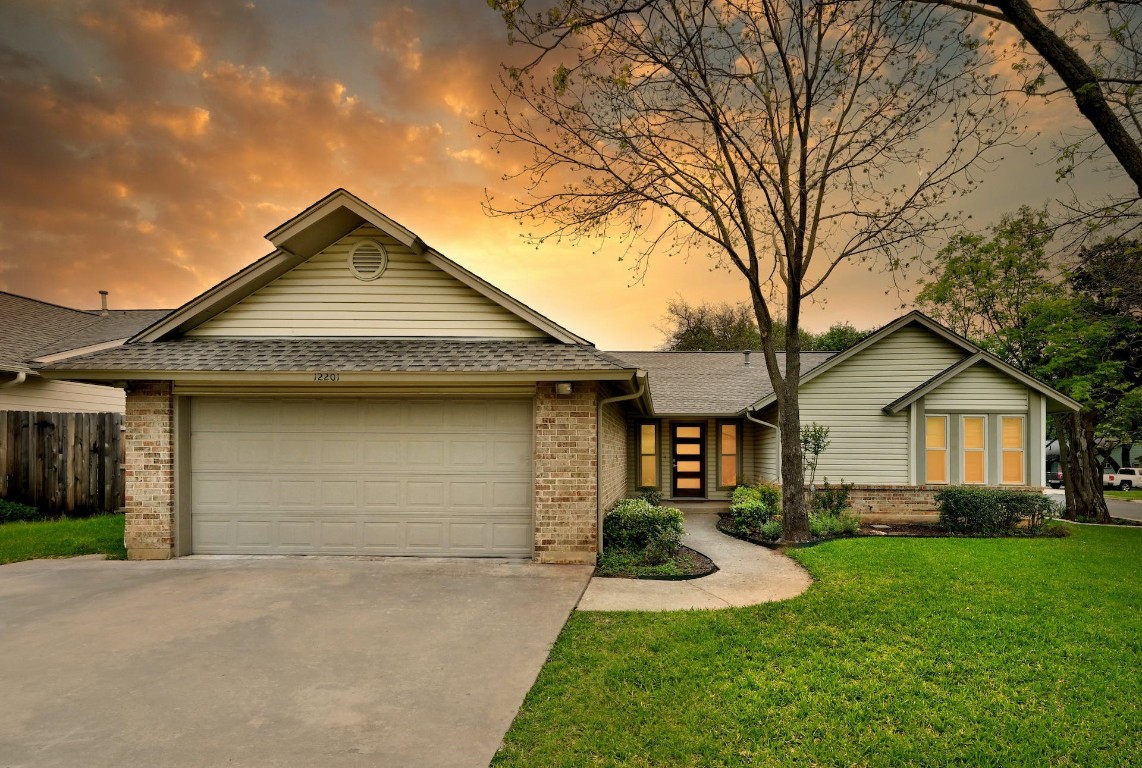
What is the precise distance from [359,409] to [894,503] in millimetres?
12782

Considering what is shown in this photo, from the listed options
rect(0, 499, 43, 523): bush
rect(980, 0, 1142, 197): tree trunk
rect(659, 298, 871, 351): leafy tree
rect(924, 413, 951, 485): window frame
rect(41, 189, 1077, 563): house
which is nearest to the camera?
rect(980, 0, 1142, 197): tree trunk

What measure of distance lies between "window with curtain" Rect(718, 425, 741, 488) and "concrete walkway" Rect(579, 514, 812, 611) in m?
6.88

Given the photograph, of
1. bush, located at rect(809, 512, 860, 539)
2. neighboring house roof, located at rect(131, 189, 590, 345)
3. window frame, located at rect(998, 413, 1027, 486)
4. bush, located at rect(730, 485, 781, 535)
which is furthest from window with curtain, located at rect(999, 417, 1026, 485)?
neighboring house roof, located at rect(131, 189, 590, 345)

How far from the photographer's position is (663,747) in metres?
3.41

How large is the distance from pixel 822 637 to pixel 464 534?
17.2 ft

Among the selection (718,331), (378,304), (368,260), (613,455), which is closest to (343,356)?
(378,304)

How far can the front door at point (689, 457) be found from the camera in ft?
53.4

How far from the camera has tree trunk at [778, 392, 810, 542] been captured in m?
10.6

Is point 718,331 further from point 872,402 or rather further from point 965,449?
point 965,449

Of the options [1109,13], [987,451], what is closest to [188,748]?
[1109,13]

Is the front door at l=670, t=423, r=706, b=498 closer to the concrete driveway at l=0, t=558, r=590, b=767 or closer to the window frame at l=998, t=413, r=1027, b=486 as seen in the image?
the window frame at l=998, t=413, r=1027, b=486

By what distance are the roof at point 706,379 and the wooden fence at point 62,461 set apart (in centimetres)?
1282

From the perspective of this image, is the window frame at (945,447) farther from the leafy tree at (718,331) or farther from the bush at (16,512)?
the leafy tree at (718,331)

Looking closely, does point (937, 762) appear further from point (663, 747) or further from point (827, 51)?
point (827, 51)
